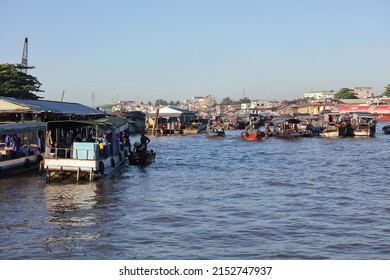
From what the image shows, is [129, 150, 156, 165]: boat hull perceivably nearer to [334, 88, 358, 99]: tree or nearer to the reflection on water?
the reflection on water

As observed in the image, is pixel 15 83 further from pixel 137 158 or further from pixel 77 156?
pixel 77 156

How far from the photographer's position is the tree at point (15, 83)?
42.4 metres

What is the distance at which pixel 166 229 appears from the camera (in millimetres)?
10758

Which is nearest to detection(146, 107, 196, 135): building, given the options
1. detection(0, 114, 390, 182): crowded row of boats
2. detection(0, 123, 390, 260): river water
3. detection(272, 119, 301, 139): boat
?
detection(272, 119, 301, 139): boat

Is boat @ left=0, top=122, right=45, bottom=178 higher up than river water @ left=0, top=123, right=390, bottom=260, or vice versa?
boat @ left=0, top=122, right=45, bottom=178

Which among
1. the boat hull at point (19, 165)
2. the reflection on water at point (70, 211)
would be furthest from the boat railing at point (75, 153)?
the boat hull at point (19, 165)

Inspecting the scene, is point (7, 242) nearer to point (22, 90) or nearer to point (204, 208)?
point (204, 208)

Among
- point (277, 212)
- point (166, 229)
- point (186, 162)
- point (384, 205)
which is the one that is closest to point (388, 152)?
point (186, 162)

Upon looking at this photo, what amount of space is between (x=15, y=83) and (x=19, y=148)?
26.3 meters

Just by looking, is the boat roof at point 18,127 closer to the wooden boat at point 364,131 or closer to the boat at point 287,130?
the boat at point 287,130

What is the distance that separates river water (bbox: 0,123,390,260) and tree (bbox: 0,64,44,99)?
2544cm

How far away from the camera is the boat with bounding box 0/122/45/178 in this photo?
60.5 feet

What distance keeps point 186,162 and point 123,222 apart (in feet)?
Result: 47.3

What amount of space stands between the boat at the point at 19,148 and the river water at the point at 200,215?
63 centimetres
